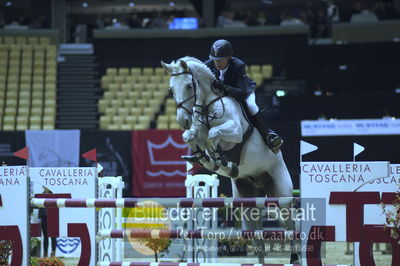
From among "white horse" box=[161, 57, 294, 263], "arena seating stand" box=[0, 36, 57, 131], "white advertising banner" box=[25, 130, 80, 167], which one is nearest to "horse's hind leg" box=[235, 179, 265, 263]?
"white horse" box=[161, 57, 294, 263]

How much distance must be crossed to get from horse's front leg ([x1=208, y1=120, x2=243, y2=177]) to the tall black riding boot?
385mm

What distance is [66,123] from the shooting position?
57.1 ft

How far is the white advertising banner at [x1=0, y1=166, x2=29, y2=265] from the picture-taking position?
5.79 m

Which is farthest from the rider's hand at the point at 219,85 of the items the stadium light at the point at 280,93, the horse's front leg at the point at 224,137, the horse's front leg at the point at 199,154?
the stadium light at the point at 280,93

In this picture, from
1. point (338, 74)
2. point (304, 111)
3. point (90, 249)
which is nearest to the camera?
point (90, 249)

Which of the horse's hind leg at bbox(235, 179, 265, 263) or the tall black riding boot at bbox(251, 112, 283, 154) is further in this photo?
the horse's hind leg at bbox(235, 179, 265, 263)

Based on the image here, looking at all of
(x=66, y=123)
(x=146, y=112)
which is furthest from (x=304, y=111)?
(x=66, y=123)

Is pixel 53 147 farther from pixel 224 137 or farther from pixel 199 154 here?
pixel 224 137

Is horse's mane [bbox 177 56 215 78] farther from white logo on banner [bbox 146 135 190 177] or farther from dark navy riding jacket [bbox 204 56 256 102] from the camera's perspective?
white logo on banner [bbox 146 135 190 177]

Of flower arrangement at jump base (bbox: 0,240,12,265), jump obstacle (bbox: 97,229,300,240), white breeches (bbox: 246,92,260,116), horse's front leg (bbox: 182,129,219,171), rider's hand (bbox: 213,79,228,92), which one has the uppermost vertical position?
rider's hand (bbox: 213,79,228,92)

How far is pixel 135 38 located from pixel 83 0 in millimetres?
5471

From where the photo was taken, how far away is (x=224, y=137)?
19.1 ft

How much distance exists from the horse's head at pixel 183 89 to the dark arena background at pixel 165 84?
373cm

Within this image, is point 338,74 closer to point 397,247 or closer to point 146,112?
point 146,112
